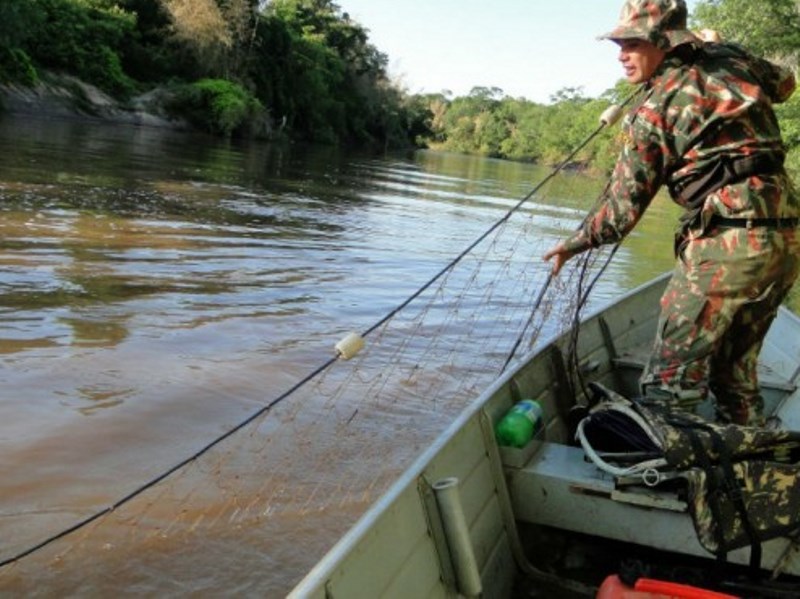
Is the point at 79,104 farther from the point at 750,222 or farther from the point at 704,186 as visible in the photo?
the point at 750,222

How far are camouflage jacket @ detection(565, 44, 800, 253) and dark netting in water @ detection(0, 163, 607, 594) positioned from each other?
4.41 ft

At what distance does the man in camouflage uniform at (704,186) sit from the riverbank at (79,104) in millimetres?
28629

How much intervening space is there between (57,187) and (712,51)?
1103 cm

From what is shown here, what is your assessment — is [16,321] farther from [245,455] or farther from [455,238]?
[455,238]

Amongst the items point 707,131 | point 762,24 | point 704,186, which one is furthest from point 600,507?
point 762,24

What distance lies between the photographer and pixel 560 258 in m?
3.33

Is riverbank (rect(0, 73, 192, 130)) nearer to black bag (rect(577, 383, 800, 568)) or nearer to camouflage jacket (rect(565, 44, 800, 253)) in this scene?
camouflage jacket (rect(565, 44, 800, 253))

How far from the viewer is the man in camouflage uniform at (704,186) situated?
2795 mm

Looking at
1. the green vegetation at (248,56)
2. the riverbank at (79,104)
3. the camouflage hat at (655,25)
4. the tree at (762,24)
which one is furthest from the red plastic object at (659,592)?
the riverbank at (79,104)

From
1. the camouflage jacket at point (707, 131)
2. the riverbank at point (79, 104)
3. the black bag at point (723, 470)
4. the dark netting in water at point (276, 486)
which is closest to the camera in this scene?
the black bag at point (723, 470)

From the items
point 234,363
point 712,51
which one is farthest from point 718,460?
point 234,363

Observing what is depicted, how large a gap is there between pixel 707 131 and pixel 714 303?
2.06 ft

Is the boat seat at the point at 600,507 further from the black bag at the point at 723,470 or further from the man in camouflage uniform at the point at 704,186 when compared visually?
the man in camouflage uniform at the point at 704,186

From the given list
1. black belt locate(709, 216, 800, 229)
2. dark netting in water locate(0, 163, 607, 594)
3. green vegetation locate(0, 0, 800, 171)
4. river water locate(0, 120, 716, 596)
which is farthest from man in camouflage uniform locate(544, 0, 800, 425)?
green vegetation locate(0, 0, 800, 171)
